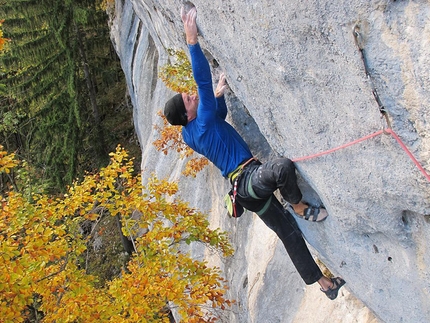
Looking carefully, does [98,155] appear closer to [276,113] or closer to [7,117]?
[7,117]

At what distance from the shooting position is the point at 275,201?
4801 mm

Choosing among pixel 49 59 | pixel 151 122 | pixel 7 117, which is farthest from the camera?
pixel 49 59

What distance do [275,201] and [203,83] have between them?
1673mm

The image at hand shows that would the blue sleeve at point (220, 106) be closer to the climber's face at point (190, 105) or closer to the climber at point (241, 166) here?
the climber at point (241, 166)

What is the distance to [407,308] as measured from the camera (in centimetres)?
395

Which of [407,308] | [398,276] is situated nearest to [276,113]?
[398,276]

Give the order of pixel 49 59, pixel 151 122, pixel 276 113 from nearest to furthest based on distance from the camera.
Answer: pixel 276 113 < pixel 151 122 < pixel 49 59

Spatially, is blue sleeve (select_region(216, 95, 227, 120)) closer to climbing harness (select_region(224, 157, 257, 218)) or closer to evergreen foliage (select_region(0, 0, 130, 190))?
climbing harness (select_region(224, 157, 257, 218))

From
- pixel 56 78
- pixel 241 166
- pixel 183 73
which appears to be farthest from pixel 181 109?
pixel 56 78

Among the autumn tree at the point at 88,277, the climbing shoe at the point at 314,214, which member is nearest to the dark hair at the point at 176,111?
the climbing shoe at the point at 314,214

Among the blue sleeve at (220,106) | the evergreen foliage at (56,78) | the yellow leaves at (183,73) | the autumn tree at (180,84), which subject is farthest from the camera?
the evergreen foliage at (56,78)

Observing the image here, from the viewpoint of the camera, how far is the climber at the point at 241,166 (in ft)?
13.2

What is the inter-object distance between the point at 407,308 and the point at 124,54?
13172 mm

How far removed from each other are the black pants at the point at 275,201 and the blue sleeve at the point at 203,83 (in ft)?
2.45
